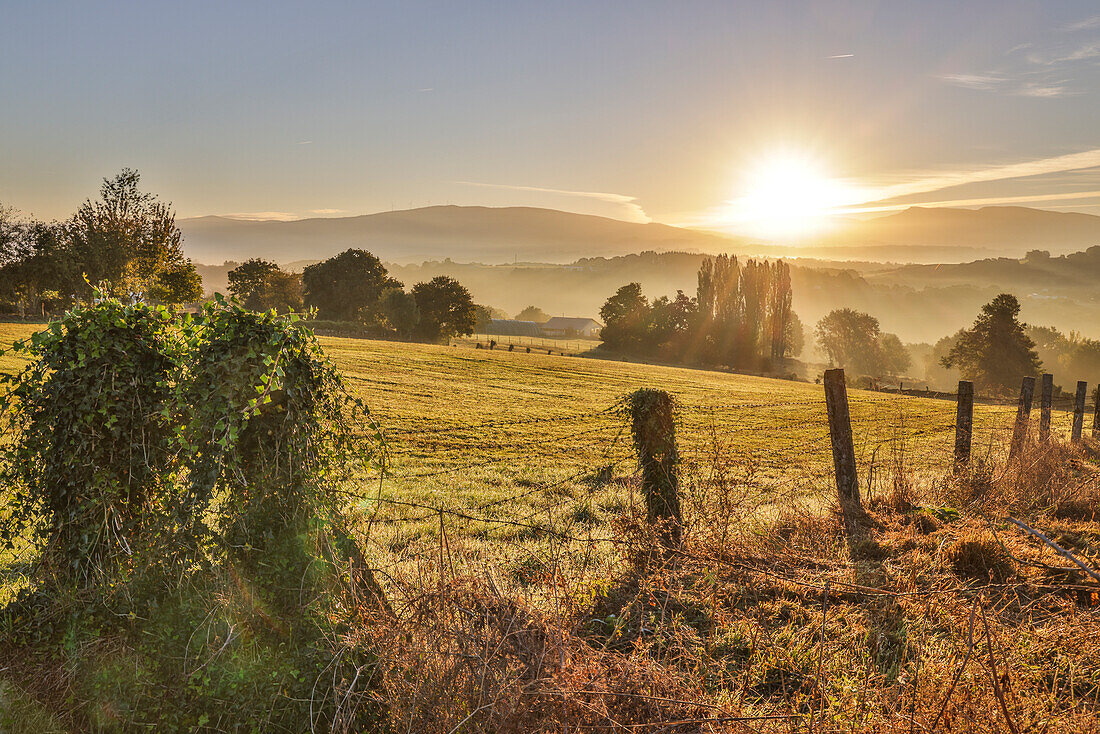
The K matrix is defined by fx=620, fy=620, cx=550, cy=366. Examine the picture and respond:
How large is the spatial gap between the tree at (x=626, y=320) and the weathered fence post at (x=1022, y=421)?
84.8m

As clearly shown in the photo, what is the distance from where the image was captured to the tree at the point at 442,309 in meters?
84.2

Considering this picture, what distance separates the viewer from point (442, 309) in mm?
84812

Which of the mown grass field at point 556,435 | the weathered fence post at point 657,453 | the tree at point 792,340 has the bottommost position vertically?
the mown grass field at point 556,435

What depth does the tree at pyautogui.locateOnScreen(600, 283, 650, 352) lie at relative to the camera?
96.4 meters

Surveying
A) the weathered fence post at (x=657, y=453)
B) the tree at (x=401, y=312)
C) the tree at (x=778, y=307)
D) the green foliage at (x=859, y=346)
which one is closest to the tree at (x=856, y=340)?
the green foliage at (x=859, y=346)

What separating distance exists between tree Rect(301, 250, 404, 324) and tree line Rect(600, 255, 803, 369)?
118 feet

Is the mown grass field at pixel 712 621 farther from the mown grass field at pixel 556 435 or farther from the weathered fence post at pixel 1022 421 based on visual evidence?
the mown grass field at pixel 556 435

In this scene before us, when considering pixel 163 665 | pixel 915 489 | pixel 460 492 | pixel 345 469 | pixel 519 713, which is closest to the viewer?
pixel 519 713

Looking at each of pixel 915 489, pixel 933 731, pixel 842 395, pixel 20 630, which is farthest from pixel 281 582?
pixel 915 489

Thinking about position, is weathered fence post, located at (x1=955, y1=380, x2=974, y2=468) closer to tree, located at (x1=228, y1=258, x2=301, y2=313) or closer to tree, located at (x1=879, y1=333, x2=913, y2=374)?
tree, located at (x1=228, y1=258, x2=301, y2=313)

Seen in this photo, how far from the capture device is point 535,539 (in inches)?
353

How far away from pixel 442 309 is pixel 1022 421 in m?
78.2

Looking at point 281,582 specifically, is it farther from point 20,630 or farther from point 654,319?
point 654,319

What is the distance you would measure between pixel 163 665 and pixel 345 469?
1782 mm
